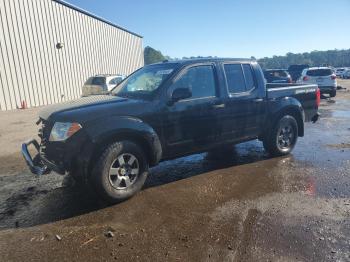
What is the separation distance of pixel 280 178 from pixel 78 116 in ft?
11.0

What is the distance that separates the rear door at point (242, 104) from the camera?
5633 millimetres

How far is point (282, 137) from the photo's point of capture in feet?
21.9

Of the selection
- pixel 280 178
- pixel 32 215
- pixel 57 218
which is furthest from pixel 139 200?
pixel 280 178

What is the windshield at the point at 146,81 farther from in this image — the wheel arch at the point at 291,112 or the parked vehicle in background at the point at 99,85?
the parked vehicle in background at the point at 99,85

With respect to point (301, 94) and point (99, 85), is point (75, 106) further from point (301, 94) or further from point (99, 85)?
point (99, 85)

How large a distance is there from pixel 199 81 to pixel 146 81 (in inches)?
34.2

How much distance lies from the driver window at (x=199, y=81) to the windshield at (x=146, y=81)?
235 mm

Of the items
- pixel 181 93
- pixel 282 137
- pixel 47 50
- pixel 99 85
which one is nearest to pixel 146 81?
pixel 181 93

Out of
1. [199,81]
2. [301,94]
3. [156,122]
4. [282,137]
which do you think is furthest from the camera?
[301,94]

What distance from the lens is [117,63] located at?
28.7m

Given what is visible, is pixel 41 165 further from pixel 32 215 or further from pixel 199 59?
pixel 199 59

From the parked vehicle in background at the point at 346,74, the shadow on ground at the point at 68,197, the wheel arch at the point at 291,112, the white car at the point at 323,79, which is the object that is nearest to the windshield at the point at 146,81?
the shadow on ground at the point at 68,197

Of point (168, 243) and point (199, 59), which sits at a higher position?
point (199, 59)

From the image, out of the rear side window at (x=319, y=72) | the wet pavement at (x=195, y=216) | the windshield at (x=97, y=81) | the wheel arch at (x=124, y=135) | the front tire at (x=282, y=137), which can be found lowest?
the wet pavement at (x=195, y=216)
